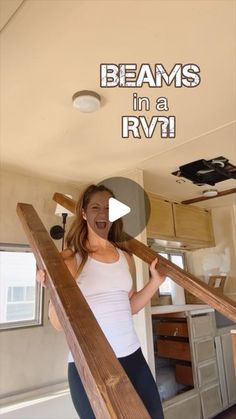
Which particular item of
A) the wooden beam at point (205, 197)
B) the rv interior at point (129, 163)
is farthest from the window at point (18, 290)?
the wooden beam at point (205, 197)

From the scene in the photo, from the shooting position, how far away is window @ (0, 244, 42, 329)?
2193 mm

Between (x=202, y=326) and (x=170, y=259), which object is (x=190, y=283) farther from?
(x=170, y=259)

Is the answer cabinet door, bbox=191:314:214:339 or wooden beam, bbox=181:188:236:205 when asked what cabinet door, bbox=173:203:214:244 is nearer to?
wooden beam, bbox=181:188:236:205

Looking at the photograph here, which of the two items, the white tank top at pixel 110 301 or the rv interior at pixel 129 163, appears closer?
the white tank top at pixel 110 301

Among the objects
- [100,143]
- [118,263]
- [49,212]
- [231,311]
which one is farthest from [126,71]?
[49,212]

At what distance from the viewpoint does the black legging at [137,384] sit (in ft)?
2.62

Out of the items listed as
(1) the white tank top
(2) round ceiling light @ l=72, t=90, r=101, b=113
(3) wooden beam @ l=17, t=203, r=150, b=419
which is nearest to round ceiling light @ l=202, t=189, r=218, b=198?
(2) round ceiling light @ l=72, t=90, r=101, b=113

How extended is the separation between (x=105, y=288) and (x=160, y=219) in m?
2.17

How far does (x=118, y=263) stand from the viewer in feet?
3.25

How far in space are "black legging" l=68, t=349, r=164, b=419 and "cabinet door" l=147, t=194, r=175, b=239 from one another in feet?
6.52

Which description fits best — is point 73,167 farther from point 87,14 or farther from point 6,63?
point 87,14

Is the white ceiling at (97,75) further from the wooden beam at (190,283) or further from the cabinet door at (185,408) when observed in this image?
the cabinet door at (185,408)

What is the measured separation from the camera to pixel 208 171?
8.23 ft

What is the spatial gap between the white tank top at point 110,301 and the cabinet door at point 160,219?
75.8 inches
